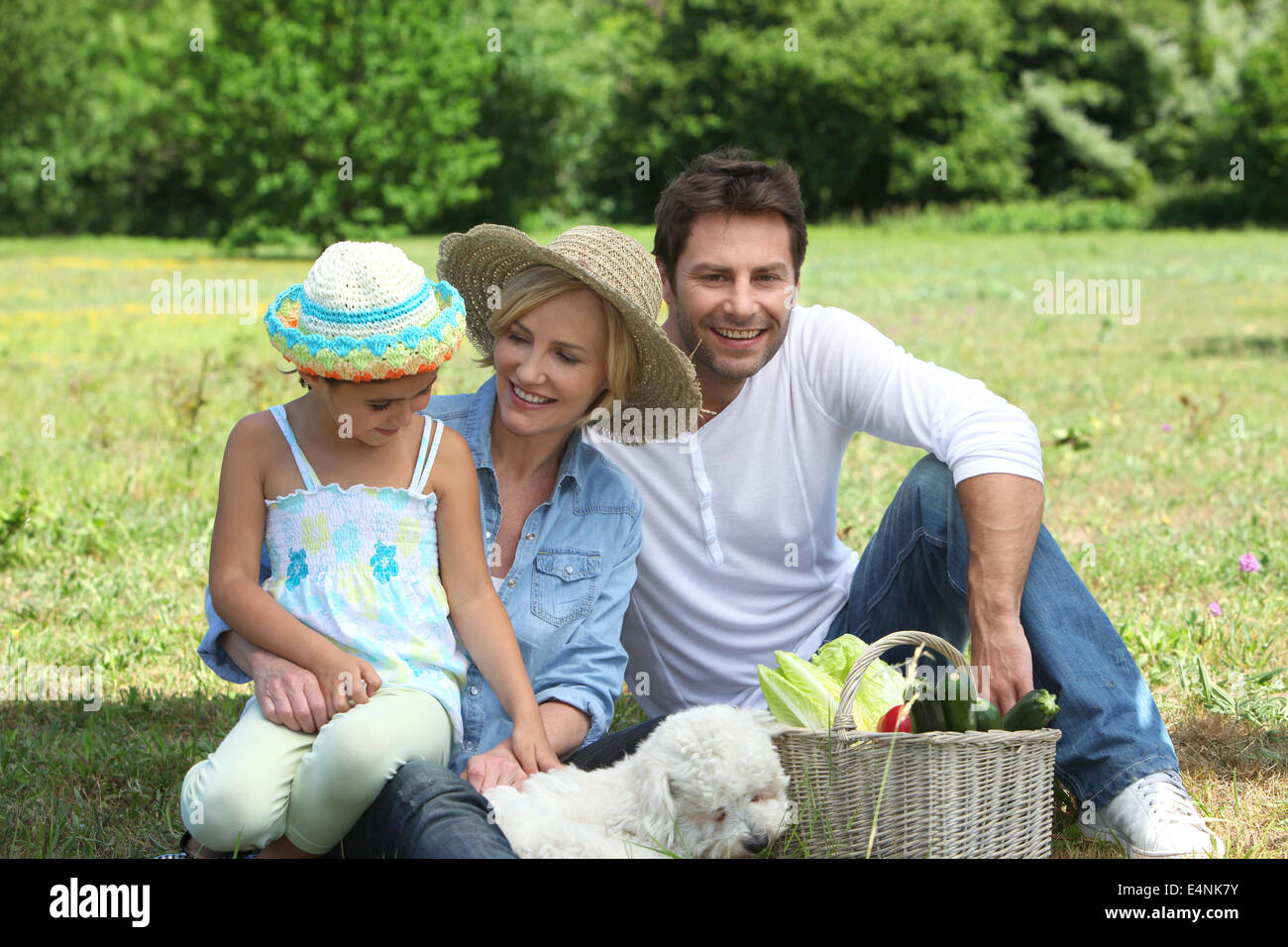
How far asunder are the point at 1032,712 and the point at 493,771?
3.72ft

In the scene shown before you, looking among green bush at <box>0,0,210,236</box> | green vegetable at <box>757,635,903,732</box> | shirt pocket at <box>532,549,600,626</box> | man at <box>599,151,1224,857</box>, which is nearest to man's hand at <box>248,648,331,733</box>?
shirt pocket at <box>532,549,600,626</box>

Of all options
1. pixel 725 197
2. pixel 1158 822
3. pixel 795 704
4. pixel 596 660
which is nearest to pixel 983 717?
pixel 795 704

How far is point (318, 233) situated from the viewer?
3322 centimetres

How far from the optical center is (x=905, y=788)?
250cm

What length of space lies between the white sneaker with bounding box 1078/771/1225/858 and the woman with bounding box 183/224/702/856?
3.90 feet

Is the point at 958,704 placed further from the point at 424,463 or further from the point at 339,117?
the point at 339,117

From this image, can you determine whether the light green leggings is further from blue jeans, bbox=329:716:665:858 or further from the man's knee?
the man's knee

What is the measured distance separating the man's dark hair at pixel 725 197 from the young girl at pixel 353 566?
34.0 inches

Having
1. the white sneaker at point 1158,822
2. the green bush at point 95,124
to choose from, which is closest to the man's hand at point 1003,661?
the white sneaker at point 1158,822

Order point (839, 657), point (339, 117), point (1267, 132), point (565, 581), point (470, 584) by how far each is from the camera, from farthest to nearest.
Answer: point (1267, 132), point (339, 117), point (565, 581), point (839, 657), point (470, 584)

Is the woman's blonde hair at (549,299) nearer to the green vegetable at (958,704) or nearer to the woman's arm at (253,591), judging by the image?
the woman's arm at (253,591)

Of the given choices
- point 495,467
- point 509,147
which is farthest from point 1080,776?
point 509,147

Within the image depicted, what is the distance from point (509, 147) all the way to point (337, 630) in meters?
37.9
